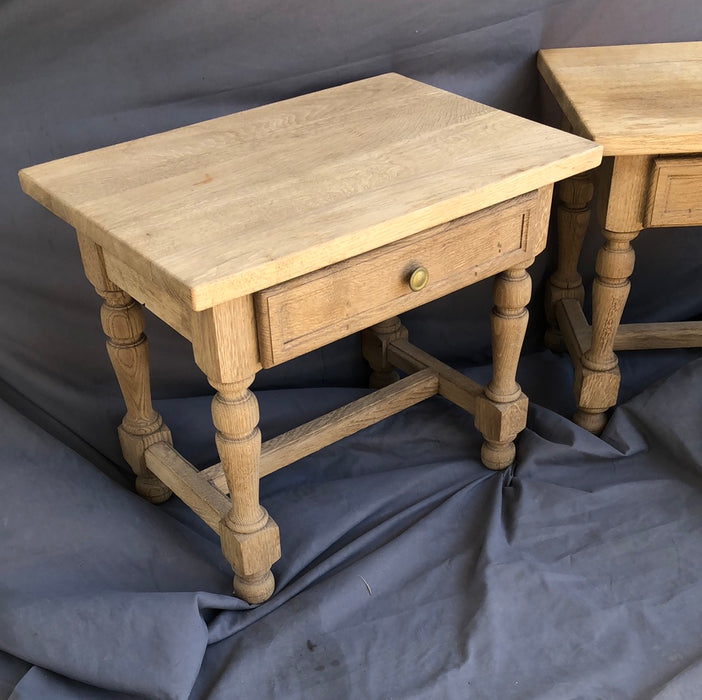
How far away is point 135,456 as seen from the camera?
1678 millimetres

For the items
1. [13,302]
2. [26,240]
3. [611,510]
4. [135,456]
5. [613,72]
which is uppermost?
[613,72]

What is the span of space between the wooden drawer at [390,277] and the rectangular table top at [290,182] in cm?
5

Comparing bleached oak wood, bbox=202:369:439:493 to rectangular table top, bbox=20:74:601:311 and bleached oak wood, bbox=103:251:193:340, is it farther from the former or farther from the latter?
rectangular table top, bbox=20:74:601:311

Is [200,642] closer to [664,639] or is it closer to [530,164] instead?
[664,639]

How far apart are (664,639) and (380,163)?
0.81 m

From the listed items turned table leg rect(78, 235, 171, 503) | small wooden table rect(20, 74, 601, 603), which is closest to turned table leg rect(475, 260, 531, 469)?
small wooden table rect(20, 74, 601, 603)

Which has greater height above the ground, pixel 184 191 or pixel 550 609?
pixel 184 191

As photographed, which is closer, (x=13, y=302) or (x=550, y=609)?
(x=550, y=609)

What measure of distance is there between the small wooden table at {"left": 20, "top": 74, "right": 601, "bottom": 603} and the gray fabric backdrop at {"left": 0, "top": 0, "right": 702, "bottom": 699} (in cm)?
12

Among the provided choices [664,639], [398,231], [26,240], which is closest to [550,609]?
[664,639]

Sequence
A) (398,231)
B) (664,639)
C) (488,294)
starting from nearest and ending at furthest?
(398,231), (664,639), (488,294)

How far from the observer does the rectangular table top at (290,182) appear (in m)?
1.16

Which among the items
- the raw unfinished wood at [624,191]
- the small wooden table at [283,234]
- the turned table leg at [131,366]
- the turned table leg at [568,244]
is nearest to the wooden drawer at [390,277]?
the small wooden table at [283,234]

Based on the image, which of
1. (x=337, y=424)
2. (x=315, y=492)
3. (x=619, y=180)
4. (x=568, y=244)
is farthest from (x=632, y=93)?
(x=315, y=492)
